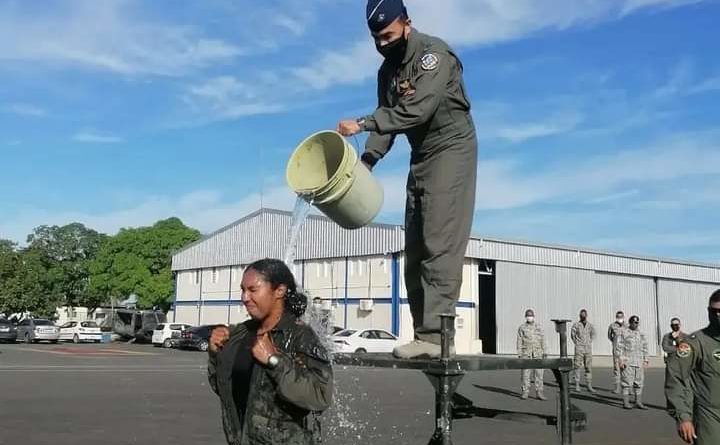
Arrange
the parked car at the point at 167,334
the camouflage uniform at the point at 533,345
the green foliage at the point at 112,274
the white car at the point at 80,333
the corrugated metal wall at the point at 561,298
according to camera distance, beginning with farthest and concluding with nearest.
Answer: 1. the green foliage at the point at 112,274
2. the white car at the point at 80,333
3. the parked car at the point at 167,334
4. the corrugated metal wall at the point at 561,298
5. the camouflage uniform at the point at 533,345

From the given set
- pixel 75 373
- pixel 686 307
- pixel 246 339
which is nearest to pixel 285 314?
pixel 246 339

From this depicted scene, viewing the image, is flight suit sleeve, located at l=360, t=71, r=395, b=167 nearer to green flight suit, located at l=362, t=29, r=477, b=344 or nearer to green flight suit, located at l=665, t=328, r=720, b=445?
green flight suit, located at l=362, t=29, r=477, b=344

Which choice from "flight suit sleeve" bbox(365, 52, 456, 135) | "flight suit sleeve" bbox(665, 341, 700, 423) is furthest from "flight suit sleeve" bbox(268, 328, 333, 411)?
"flight suit sleeve" bbox(665, 341, 700, 423)

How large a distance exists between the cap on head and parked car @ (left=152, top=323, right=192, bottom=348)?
41.8 meters

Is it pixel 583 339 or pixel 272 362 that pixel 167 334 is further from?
pixel 272 362

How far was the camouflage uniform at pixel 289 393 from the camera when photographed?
9.38ft

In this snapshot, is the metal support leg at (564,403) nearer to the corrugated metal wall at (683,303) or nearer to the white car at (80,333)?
the corrugated metal wall at (683,303)

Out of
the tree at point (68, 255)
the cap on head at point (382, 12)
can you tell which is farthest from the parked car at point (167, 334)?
the cap on head at point (382, 12)

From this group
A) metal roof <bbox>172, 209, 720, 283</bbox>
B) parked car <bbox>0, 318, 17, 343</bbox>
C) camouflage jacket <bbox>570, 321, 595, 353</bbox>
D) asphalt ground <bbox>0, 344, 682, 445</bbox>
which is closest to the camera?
asphalt ground <bbox>0, 344, 682, 445</bbox>

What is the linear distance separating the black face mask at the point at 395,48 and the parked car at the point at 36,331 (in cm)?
4676

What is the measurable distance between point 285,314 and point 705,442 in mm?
3794

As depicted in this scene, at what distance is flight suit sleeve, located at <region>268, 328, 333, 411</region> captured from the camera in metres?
2.83

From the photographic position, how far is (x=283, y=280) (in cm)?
321

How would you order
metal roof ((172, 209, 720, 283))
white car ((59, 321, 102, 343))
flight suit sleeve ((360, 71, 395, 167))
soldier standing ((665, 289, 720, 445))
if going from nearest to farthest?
flight suit sleeve ((360, 71, 395, 167)) < soldier standing ((665, 289, 720, 445)) < metal roof ((172, 209, 720, 283)) < white car ((59, 321, 102, 343))
